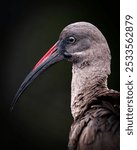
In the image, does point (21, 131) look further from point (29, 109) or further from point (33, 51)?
point (33, 51)

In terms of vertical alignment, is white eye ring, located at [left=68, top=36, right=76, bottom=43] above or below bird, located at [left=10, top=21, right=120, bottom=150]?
above

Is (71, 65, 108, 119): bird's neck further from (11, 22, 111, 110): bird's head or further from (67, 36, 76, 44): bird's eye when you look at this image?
(67, 36, 76, 44): bird's eye

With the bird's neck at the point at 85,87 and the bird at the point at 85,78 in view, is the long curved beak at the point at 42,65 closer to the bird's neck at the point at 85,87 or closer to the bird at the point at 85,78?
the bird at the point at 85,78

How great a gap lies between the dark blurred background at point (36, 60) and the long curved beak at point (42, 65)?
33mm

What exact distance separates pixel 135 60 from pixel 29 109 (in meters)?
0.65

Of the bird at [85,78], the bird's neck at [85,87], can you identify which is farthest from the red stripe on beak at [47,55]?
the bird's neck at [85,87]

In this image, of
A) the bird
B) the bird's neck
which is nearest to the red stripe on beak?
the bird

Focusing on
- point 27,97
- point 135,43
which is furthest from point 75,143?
point 135,43

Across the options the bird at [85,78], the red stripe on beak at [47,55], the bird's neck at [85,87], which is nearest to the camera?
the bird at [85,78]

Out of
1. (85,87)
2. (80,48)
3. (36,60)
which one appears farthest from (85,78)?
(36,60)

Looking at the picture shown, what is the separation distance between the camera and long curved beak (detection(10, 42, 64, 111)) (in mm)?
3057

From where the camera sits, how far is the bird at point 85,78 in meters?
2.79

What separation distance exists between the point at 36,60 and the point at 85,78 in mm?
301

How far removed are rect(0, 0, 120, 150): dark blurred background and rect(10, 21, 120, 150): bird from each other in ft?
0.20
